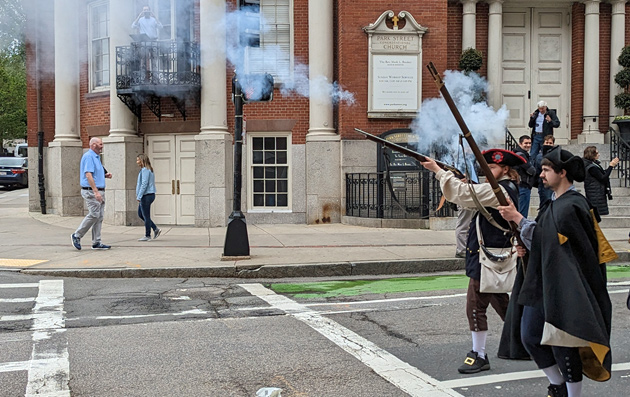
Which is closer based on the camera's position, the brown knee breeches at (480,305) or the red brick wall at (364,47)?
the brown knee breeches at (480,305)

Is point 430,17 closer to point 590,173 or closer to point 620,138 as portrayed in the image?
point 620,138

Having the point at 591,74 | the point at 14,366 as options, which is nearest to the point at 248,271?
the point at 14,366

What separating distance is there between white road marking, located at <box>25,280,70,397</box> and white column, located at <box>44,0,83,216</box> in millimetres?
10671

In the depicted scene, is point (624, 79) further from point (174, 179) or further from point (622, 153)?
point (174, 179)

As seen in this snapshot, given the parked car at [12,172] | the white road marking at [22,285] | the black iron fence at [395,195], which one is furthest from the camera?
the parked car at [12,172]

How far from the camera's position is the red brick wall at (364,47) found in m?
16.2

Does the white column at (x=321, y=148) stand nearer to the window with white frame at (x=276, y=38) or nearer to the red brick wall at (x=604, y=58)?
the window with white frame at (x=276, y=38)

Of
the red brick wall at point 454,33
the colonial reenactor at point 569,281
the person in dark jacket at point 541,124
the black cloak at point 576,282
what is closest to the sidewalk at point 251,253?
the person in dark jacket at point 541,124

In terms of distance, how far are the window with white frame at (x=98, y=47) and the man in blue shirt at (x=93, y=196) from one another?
685 centimetres

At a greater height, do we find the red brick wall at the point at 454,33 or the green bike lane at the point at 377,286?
the red brick wall at the point at 454,33

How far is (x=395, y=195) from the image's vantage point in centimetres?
1551

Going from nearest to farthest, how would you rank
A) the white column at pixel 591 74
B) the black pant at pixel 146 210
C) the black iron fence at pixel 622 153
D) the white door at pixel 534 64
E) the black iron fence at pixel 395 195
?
the black pant at pixel 146 210 → the black iron fence at pixel 395 195 → the black iron fence at pixel 622 153 → the white column at pixel 591 74 → the white door at pixel 534 64

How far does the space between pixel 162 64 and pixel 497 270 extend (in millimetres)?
12673

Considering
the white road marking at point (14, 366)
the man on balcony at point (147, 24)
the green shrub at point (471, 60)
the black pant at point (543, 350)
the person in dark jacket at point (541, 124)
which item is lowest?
the white road marking at point (14, 366)
